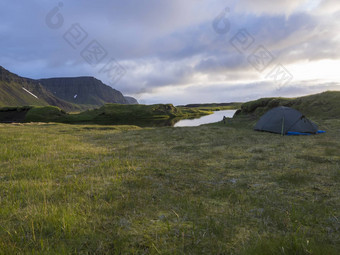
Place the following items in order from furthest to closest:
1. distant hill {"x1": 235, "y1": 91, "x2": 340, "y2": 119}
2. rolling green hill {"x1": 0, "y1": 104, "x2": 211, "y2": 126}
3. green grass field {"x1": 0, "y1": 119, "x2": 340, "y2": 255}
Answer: rolling green hill {"x1": 0, "y1": 104, "x2": 211, "y2": 126} → distant hill {"x1": 235, "y1": 91, "x2": 340, "y2": 119} → green grass field {"x1": 0, "y1": 119, "x2": 340, "y2": 255}

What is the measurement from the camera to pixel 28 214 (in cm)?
393

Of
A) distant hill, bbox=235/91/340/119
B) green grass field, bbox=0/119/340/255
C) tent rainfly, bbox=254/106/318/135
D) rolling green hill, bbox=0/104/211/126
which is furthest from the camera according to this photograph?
rolling green hill, bbox=0/104/211/126

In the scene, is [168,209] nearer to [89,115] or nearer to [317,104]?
[317,104]

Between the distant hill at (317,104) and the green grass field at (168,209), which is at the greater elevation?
the distant hill at (317,104)

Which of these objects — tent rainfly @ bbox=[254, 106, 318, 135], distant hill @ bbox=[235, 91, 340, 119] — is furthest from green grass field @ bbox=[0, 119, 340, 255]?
distant hill @ bbox=[235, 91, 340, 119]

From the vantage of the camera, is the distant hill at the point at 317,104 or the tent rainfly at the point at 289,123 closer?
the tent rainfly at the point at 289,123

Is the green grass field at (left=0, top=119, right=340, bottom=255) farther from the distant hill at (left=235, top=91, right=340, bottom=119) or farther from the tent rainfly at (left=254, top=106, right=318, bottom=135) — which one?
the distant hill at (left=235, top=91, right=340, bottom=119)

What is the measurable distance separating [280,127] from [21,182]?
21104 mm

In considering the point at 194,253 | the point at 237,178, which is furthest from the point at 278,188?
the point at 194,253

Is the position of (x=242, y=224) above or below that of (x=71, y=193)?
below

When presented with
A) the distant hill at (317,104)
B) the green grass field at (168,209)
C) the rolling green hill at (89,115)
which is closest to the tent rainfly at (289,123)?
the green grass field at (168,209)

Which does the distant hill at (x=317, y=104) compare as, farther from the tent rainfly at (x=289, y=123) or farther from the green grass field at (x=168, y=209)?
the green grass field at (x=168, y=209)

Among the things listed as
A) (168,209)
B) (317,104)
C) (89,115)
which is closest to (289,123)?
(168,209)

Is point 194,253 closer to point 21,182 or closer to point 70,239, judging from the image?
point 70,239
